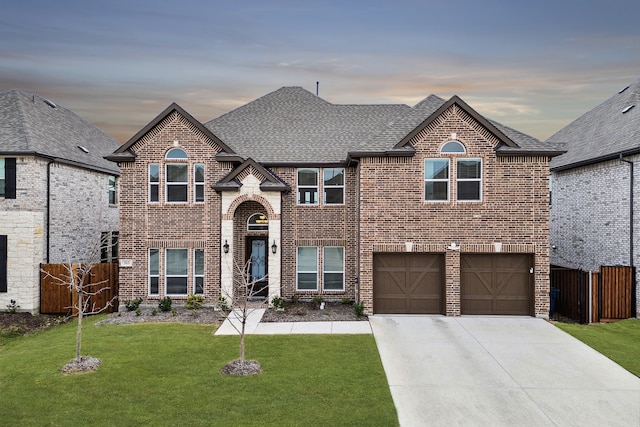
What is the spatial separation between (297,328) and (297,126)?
9.55 m

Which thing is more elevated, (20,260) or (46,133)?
(46,133)

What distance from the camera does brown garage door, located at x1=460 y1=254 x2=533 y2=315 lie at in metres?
15.3

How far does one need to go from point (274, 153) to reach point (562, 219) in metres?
14.2

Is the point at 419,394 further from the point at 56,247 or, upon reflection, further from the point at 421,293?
the point at 56,247

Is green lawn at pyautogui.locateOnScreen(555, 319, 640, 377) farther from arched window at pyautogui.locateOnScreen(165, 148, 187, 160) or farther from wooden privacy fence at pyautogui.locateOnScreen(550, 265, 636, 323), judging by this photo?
arched window at pyautogui.locateOnScreen(165, 148, 187, 160)

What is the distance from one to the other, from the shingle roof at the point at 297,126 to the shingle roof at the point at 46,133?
6.07 metres

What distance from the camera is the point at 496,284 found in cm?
1539

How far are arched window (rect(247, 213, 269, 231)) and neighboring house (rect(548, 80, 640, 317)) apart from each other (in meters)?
13.7

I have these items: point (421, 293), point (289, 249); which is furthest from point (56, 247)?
point (421, 293)

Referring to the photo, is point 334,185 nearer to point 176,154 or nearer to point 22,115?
point 176,154

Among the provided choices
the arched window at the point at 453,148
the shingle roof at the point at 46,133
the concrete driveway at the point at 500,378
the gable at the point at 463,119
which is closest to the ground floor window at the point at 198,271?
the shingle roof at the point at 46,133

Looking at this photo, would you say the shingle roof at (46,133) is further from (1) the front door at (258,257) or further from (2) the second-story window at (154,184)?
(1) the front door at (258,257)

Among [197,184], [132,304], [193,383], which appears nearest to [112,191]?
→ [197,184]

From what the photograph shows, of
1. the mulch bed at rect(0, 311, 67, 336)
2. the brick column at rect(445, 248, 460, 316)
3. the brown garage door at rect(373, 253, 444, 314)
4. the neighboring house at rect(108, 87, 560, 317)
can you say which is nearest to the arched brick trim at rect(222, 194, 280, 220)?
the neighboring house at rect(108, 87, 560, 317)
